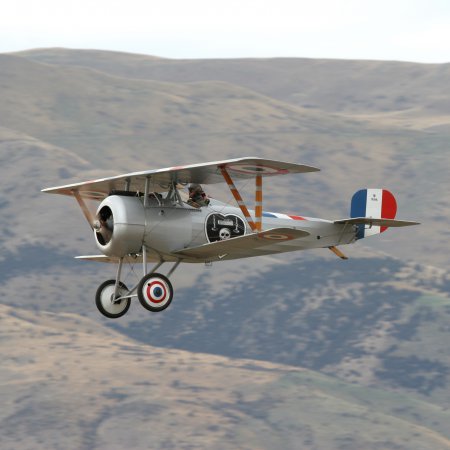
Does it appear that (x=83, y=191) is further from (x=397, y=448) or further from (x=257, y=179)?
(x=397, y=448)

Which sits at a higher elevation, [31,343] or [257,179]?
[257,179]

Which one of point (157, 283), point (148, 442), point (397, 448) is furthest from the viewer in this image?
point (397, 448)

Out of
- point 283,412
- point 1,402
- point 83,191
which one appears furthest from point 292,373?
point 83,191

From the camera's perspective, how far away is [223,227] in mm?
28250

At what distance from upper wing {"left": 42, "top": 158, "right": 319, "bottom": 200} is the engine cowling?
67 centimetres

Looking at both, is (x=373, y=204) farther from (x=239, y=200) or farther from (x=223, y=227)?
(x=239, y=200)

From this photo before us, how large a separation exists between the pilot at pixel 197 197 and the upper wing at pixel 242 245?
1.26m

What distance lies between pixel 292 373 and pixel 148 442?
117ft

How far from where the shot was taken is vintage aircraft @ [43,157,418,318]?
2669 centimetres

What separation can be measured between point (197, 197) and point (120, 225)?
2.28m

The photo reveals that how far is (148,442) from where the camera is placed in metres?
164

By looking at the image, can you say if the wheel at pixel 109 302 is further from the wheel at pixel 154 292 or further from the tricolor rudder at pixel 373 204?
the tricolor rudder at pixel 373 204

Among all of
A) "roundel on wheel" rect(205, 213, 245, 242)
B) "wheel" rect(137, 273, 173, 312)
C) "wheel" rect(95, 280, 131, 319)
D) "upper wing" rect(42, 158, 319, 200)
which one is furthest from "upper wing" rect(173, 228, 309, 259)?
"wheel" rect(95, 280, 131, 319)

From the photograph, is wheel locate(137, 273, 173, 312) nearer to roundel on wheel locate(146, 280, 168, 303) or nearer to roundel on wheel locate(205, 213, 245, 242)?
roundel on wheel locate(146, 280, 168, 303)
